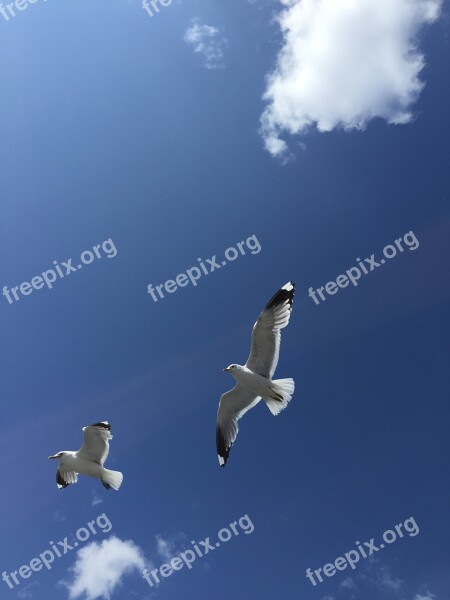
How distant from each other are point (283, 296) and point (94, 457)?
207 inches

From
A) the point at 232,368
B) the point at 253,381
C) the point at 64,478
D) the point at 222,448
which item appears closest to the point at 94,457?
the point at 64,478

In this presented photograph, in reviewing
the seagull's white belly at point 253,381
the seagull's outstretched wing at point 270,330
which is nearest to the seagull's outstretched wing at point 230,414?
the seagull's white belly at point 253,381

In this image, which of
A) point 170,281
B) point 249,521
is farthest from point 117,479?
point 170,281

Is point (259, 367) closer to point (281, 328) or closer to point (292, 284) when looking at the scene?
point (281, 328)

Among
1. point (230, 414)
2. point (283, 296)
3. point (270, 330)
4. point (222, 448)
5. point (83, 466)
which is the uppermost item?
point (283, 296)

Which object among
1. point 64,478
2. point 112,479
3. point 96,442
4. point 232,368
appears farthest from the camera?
point 64,478

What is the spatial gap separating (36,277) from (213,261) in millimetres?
3839

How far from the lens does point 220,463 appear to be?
40.8 ft

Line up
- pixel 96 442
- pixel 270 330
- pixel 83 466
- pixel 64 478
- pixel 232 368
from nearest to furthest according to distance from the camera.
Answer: pixel 270 330, pixel 232 368, pixel 96 442, pixel 83 466, pixel 64 478

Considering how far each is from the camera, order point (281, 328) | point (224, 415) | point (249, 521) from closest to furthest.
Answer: point (281, 328)
point (224, 415)
point (249, 521)

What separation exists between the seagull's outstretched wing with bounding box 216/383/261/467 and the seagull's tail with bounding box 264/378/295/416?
29.6 inches

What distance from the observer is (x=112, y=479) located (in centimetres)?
1242

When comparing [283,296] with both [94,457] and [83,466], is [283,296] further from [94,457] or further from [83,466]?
[83,466]

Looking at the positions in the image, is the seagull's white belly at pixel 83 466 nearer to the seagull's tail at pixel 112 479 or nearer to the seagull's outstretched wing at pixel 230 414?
the seagull's tail at pixel 112 479
